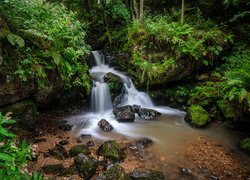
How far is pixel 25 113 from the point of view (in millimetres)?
7387

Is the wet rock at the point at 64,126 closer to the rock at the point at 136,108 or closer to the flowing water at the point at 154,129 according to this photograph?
the flowing water at the point at 154,129

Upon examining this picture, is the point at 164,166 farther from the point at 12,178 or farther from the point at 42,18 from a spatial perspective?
the point at 42,18

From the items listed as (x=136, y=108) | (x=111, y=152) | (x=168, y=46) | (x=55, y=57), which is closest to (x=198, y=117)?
(x=136, y=108)

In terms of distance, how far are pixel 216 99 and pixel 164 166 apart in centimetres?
442

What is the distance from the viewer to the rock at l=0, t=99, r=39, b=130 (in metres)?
7.14

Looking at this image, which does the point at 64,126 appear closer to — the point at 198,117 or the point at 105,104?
the point at 105,104

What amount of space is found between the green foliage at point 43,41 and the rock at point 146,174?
3.82m

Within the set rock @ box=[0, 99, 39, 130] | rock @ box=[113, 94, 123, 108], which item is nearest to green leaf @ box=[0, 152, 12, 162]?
rock @ box=[0, 99, 39, 130]

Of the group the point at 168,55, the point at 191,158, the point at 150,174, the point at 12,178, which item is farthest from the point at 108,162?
the point at 168,55

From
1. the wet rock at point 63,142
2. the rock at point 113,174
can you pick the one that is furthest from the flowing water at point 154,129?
the rock at point 113,174

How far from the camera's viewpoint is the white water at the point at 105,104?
336 inches

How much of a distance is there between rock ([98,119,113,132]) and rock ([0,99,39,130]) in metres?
2.14

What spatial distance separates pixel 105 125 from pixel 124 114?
106 centimetres

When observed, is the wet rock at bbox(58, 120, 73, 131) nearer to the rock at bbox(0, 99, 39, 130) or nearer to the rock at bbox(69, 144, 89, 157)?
the rock at bbox(0, 99, 39, 130)
